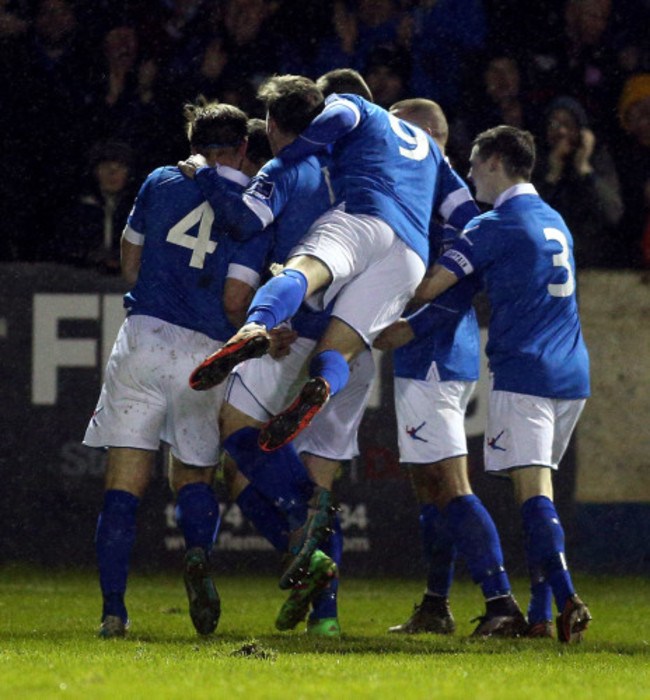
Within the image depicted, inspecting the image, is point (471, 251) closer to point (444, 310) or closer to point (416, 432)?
point (444, 310)

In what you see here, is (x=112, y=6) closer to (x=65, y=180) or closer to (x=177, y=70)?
(x=177, y=70)

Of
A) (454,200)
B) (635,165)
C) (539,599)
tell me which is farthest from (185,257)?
(635,165)

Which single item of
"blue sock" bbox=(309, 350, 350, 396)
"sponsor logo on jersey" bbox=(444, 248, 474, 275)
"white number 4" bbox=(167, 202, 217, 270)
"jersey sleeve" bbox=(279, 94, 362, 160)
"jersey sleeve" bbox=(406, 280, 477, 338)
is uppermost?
"jersey sleeve" bbox=(279, 94, 362, 160)

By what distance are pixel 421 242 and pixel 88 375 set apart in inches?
124

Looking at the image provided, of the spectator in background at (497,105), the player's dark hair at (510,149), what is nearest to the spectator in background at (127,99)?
the spectator in background at (497,105)

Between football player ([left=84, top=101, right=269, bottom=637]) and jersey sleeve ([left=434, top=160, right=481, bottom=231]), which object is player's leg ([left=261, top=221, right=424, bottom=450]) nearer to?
football player ([left=84, top=101, right=269, bottom=637])

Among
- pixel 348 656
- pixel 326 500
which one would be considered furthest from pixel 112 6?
pixel 348 656

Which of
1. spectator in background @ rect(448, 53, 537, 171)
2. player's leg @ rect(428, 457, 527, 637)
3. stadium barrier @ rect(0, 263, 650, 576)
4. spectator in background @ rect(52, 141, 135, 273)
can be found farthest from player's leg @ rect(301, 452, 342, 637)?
spectator in background @ rect(448, 53, 537, 171)

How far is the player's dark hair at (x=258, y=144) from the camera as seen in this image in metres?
5.24

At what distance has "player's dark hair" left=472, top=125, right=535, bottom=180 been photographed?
5266mm

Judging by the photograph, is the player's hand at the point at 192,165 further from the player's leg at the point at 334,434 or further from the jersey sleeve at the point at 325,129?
the player's leg at the point at 334,434

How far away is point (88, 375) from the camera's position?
7.44m

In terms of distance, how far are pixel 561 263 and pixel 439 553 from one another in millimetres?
1278

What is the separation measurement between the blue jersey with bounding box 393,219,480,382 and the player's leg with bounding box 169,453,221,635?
3.07ft
